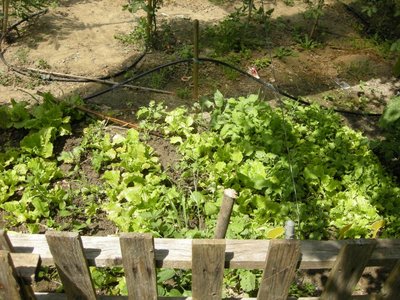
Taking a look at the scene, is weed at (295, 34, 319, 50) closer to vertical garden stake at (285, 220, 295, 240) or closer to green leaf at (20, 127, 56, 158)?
green leaf at (20, 127, 56, 158)

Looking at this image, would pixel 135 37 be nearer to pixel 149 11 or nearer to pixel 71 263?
pixel 149 11

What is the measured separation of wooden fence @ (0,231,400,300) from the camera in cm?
176

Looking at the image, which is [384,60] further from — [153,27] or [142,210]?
[142,210]

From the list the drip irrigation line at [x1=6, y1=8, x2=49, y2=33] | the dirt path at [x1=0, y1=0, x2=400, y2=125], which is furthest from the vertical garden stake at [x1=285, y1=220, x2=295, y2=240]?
the drip irrigation line at [x1=6, y1=8, x2=49, y2=33]

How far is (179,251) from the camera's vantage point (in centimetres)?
188

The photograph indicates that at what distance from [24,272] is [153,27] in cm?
519

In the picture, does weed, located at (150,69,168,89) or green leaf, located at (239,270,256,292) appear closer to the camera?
green leaf, located at (239,270,256,292)

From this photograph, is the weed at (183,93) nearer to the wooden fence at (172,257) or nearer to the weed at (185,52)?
the weed at (185,52)

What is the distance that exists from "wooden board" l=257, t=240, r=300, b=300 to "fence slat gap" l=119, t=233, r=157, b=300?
57 cm

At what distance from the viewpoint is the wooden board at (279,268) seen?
1771 mm

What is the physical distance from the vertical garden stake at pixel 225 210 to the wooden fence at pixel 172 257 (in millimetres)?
216

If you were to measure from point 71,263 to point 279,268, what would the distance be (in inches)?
40.8

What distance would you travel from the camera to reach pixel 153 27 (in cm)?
625

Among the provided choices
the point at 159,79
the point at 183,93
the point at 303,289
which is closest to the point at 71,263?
the point at 303,289
